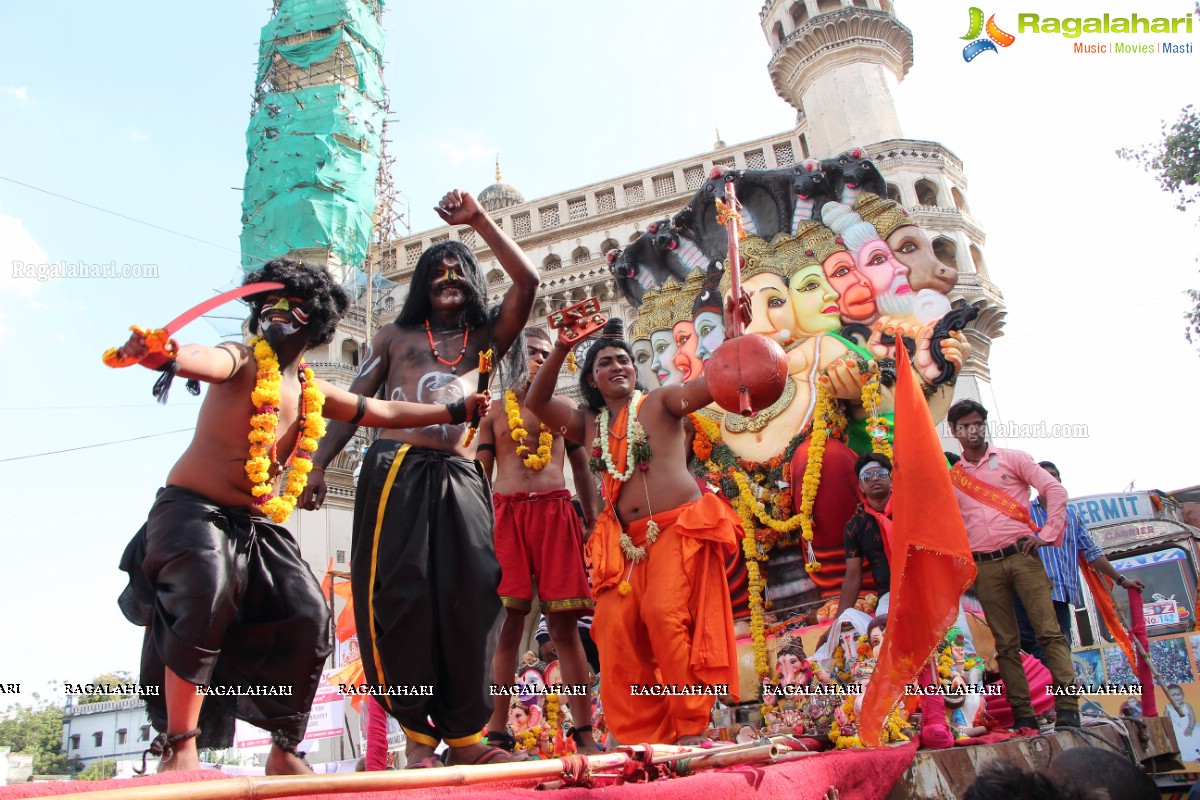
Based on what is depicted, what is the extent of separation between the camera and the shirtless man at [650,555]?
4051mm

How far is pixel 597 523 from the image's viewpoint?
4598 millimetres

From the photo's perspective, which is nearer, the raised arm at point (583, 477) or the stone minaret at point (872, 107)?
the raised arm at point (583, 477)

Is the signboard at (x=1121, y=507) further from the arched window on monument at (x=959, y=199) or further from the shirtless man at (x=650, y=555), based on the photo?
the shirtless man at (x=650, y=555)

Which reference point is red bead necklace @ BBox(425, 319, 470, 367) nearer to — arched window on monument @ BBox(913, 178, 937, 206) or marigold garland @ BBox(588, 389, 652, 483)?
marigold garland @ BBox(588, 389, 652, 483)

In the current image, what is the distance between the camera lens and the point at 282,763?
8.91 feet

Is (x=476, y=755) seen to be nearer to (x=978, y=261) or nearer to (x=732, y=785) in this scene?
(x=732, y=785)

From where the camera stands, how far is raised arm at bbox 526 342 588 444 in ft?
13.3

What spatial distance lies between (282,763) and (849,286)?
24.0ft

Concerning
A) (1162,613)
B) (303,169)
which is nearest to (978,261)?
(1162,613)

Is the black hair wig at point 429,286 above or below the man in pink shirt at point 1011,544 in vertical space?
above

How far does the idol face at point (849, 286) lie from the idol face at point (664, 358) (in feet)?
6.24

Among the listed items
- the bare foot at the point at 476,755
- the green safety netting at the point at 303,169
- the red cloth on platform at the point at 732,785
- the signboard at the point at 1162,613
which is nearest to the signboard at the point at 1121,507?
the signboard at the point at 1162,613

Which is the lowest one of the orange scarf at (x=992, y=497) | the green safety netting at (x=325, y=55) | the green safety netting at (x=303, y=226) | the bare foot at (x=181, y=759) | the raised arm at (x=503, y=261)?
the bare foot at (x=181, y=759)

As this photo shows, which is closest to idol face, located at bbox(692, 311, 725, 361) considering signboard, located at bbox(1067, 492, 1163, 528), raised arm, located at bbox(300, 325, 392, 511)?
raised arm, located at bbox(300, 325, 392, 511)
